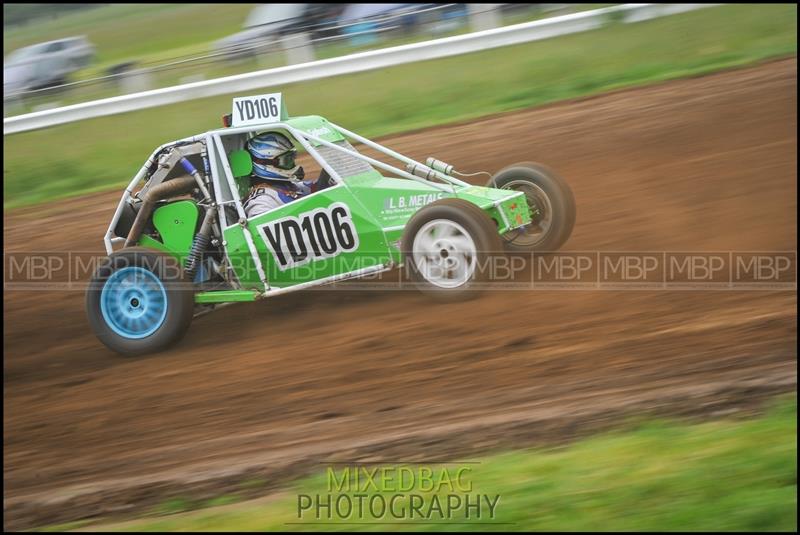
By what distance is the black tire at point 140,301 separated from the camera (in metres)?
6.71

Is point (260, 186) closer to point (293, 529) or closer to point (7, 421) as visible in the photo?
point (7, 421)

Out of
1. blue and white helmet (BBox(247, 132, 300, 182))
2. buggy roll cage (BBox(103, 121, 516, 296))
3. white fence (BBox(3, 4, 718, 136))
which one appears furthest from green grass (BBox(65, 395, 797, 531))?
white fence (BBox(3, 4, 718, 136))

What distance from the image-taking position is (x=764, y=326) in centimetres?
583

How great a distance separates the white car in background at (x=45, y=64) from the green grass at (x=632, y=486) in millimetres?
13862

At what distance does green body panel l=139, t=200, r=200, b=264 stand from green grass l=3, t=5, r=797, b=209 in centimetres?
548

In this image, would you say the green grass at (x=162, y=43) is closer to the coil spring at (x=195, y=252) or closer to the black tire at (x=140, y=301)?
the coil spring at (x=195, y=252)

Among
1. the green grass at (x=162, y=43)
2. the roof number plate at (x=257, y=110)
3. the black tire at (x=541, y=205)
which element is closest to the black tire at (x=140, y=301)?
the roof number plate at (x=257, y=110)

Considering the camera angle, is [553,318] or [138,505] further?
[553,318]

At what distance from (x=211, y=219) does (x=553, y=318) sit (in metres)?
2.48

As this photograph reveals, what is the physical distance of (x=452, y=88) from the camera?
13.0 meters

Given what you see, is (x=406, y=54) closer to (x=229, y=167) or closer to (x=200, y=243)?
(x=229, y=167)

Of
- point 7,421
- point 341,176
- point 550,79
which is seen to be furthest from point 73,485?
point 550,79

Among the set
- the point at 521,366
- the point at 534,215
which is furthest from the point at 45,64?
the point at 521,366

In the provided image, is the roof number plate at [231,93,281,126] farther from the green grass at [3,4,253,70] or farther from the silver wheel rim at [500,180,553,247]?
the green grass at [3,4,253,70]
